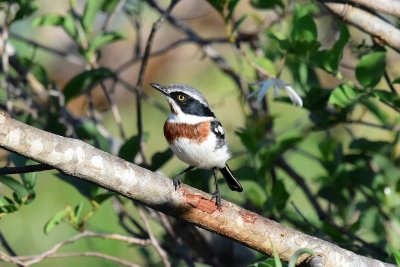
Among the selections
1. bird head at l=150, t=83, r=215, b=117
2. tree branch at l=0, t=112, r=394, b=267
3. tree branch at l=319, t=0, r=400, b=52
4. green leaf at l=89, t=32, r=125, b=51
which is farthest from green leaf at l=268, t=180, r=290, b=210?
green leaf at l=89, t=32, r=125, b=51

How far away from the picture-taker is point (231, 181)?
3.91 metres

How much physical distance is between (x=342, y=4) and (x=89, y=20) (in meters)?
1.28

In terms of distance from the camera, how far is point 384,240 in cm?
415

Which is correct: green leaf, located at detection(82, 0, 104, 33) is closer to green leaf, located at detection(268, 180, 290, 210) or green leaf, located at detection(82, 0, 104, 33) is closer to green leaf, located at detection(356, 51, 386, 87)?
green leaf, located at detection(268, 180, 290, 210)

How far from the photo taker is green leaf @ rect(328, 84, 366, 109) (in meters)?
3.50

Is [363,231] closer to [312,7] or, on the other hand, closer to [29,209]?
[312,7]

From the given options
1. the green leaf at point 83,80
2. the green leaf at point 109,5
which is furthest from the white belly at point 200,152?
the green leaf at point 109,5

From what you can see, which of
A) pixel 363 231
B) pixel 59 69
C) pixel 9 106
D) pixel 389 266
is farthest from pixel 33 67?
pixel 59 69

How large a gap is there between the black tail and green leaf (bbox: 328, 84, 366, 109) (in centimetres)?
61

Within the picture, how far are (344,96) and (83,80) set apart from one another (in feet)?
3.99

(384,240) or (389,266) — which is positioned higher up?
(384,240)

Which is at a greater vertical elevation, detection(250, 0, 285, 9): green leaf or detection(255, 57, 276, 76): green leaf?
detection(250, 0, 285, 9): green leaf

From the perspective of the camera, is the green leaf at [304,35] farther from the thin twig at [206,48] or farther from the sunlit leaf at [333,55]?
the thin twig at [206,48]

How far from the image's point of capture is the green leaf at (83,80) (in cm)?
392
